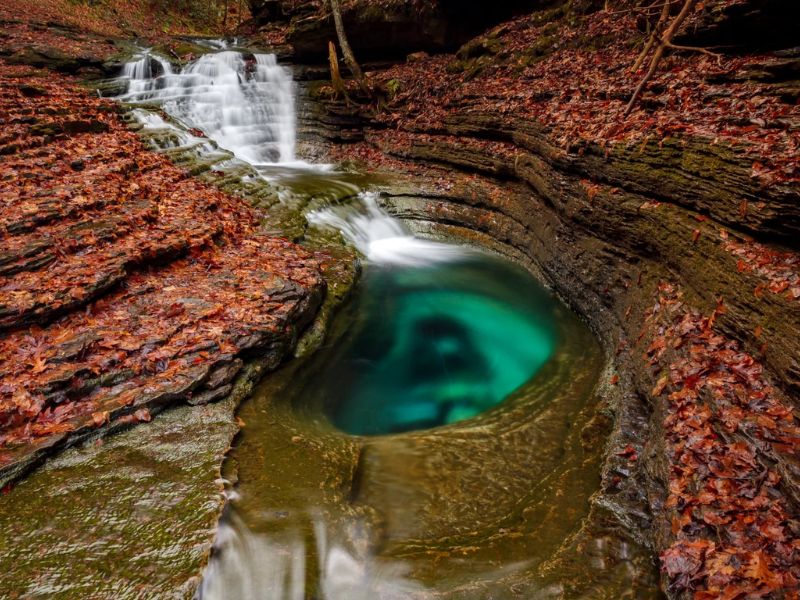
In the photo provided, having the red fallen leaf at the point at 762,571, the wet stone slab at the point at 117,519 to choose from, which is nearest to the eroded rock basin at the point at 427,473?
the wet stone slab at the point at 117,519

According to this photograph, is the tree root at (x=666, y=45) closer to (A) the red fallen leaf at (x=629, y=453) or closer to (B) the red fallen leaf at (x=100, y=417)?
(A) the red fallen leaf at (x=629, y=453)

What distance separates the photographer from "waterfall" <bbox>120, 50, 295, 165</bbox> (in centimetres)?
1529

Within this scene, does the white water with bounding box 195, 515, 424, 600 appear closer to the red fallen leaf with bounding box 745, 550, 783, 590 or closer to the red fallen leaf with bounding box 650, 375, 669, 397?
the red fallen leaf with bounding box 745, 550, 783, 590

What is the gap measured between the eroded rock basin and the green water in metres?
0.03

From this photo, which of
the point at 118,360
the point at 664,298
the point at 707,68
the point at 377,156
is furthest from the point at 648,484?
the point at 377,156

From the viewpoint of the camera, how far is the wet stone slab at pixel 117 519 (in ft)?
8.55

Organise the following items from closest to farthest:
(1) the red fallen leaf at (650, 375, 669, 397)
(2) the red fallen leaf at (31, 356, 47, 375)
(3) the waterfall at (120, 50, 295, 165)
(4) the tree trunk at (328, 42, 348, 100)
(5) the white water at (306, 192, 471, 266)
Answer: (2) the red fallen leaf at (31, 356, 47, 375), (1) the red fallen leaf at (650, 375, 669, 397), (5) the white water at (306, 192, 471, 266), (4) the tree trunk at (328, 42, 348, 100), (3) the waterfall at (120, 50, 295, 165)

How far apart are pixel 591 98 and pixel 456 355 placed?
6.34m

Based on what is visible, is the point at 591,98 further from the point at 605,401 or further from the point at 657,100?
the point at 605,401

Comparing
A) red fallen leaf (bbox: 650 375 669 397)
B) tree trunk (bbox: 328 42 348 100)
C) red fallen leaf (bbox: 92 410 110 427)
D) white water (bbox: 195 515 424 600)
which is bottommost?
white water (bbox: 195 515 424 600)

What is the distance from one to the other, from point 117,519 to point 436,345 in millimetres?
5286

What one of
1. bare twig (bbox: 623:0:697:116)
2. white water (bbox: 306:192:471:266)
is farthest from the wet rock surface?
white water (bbox: 306:192:471:266)

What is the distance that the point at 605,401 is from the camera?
5.33 m

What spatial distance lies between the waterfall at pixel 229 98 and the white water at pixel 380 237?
19.6ft
